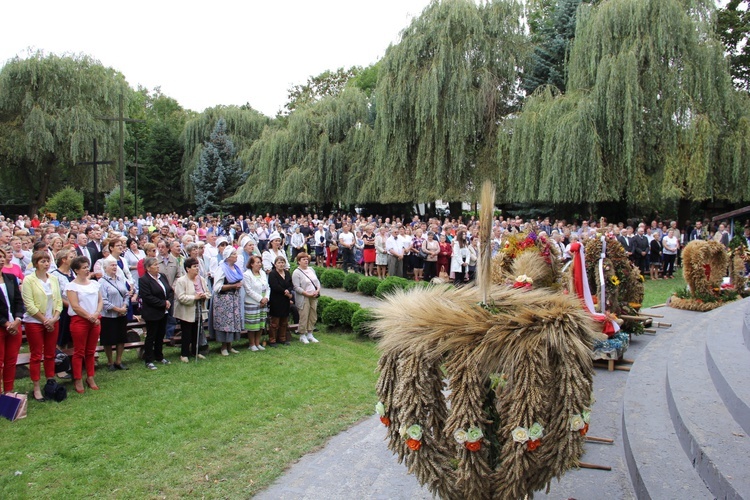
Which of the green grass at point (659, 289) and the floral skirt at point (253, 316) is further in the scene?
the green grass at point (659, 289)

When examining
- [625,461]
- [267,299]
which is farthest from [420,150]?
[625,461]

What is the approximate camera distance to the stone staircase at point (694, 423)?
3664mm

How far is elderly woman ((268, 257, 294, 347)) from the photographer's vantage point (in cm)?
999

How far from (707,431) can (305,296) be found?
7178mm

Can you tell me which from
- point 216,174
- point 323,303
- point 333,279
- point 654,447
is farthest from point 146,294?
point 216,174

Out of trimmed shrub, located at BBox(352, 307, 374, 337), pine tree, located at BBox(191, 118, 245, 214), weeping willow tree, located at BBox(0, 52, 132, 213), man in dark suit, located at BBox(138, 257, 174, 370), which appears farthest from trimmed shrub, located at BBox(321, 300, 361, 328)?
pine tree, located at BBox(191, 118, 245, 214)

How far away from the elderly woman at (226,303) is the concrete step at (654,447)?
19.2 feet

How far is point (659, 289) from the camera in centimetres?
1556

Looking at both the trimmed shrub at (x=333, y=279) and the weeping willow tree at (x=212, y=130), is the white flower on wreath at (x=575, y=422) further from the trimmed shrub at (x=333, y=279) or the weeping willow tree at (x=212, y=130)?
the weeping willow tree at (x=212, y=130)

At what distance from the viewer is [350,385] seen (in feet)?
25.2

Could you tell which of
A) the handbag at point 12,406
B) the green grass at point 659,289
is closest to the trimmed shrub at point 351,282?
the green grass at point 659,289

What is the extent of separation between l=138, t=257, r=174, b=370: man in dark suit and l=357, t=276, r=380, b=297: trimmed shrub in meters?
5.74

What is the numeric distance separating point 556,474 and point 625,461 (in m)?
1.74

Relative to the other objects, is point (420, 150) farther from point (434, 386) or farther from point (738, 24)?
point (434, 386)
